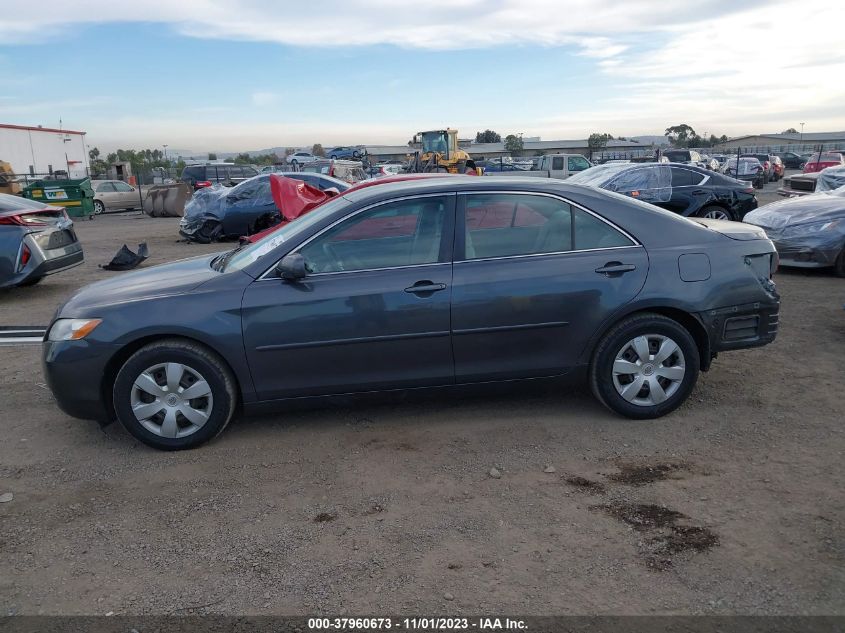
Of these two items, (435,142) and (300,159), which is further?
(300,159)

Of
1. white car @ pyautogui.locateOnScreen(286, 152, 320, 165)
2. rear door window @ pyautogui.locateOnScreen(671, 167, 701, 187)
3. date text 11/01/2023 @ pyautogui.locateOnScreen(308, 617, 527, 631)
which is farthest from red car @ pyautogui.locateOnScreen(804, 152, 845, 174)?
Answer: date text 11/01/2023 @ pyautogui.locateOnScreen(308, 617, 527, 631)

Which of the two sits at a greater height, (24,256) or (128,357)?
(24,256)

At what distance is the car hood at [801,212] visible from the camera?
941 centimetres

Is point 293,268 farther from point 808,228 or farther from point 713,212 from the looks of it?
A: point 713,212

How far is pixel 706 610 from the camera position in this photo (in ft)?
8.96

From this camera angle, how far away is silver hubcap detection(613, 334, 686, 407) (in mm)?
4445

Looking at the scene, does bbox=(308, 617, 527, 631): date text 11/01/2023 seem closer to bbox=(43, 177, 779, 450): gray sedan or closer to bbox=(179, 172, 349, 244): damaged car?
bbox=(43, 177, 779, 450): gray sedan

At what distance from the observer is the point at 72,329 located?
4227mm

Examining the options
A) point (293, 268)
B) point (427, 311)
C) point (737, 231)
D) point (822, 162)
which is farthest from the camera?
point (822, 162)

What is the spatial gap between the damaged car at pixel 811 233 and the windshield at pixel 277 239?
23.8 ft

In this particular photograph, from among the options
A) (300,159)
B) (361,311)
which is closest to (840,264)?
(361,311)

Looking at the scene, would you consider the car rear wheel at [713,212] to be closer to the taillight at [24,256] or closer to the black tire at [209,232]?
the black tire at [209,232]

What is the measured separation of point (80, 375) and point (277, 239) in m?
1.47

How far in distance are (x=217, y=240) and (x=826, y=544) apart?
45.7ft
